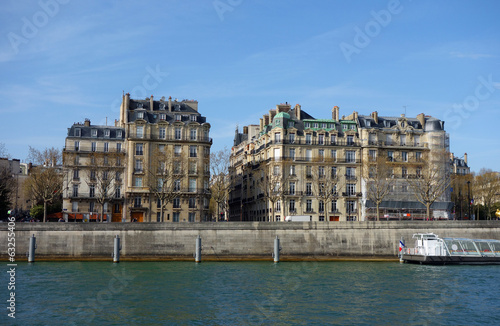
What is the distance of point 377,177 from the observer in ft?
227

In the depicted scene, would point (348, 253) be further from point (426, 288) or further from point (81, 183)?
point (81, 183)

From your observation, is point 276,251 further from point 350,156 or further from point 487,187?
point 487,187

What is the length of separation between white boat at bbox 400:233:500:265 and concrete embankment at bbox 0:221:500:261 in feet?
8.93

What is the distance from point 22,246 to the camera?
51.2 m

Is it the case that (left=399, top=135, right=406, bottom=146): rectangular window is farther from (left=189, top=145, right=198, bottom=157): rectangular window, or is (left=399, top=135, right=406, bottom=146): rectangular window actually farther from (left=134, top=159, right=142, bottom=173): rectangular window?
(left=134, top=159, right=142, bottom=173): rectangular window

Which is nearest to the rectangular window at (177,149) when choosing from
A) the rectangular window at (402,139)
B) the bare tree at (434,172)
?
the bare tree at (434,172)

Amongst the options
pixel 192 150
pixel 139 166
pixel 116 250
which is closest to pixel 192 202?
pixel 192 150

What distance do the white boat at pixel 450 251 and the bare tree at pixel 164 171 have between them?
29.5 metres

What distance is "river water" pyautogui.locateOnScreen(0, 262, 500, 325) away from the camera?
86.0 ft

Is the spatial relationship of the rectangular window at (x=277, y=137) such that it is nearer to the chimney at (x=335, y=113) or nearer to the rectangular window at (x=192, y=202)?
the chimney at (x=335, y=113)

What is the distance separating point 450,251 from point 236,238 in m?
19.7

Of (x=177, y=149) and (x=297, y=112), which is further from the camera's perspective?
(x=297, y=112)

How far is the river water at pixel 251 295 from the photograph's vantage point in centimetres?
2622

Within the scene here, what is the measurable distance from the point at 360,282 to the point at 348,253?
16.4 meters
